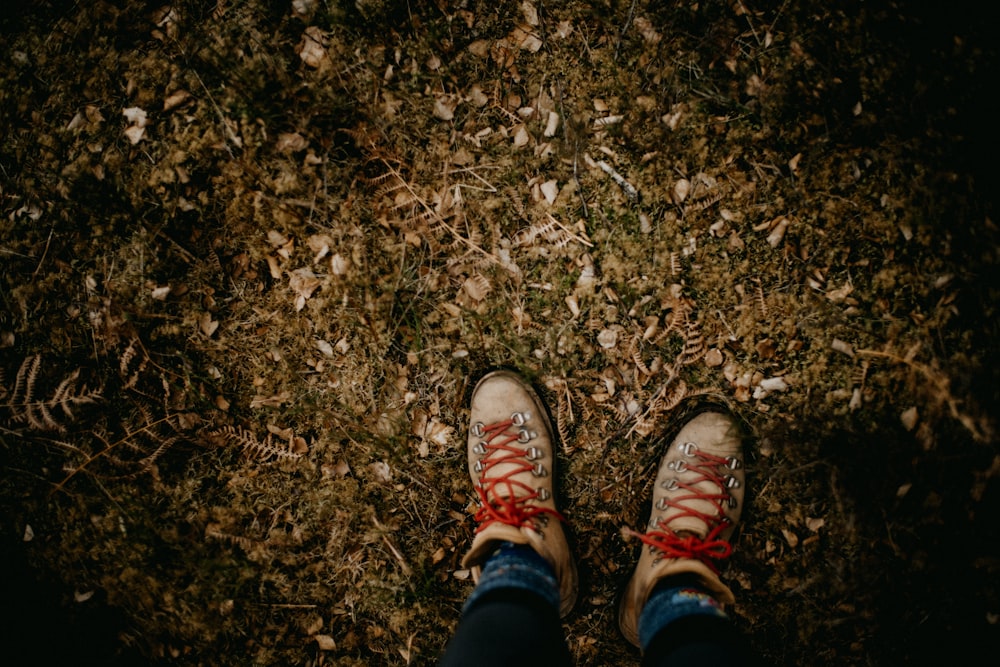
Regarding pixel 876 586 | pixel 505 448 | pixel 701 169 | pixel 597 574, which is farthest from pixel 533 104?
pixel 876 586

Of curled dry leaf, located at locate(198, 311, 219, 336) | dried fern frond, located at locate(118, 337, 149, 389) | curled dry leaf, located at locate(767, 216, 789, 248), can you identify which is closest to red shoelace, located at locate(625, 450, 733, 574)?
curled dry leaf, located at locate(767, 216, 789, 248)

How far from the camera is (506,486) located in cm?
247

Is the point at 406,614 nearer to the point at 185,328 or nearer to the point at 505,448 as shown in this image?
the point at 505,448

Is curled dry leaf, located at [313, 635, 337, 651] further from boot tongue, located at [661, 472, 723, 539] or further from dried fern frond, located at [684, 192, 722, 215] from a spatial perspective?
dried fern frond, located at [684, 192, 722, 215]

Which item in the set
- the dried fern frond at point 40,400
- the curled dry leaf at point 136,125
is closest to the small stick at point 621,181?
the curled dry leaf at point 136,125

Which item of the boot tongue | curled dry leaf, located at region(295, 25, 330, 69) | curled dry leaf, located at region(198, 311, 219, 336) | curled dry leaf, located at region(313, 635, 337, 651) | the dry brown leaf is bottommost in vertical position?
curled dry leaf, located at region(313, 635, 337, 651)

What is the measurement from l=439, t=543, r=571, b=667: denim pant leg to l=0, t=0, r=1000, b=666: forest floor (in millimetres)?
489

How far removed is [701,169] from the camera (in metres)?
2.45

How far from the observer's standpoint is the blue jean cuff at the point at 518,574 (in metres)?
1.99

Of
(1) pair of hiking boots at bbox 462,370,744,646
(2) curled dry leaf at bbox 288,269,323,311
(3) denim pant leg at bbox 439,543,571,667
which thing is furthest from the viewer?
(2) curled dry leaf at bbox 288,269,323,311

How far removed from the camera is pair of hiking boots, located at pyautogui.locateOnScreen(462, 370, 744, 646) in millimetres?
2314

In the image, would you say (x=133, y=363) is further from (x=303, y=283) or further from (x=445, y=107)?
(x=445, y=107)

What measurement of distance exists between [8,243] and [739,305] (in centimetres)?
367

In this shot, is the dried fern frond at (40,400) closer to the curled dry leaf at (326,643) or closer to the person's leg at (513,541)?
the curled dry leaf at (326,643)
